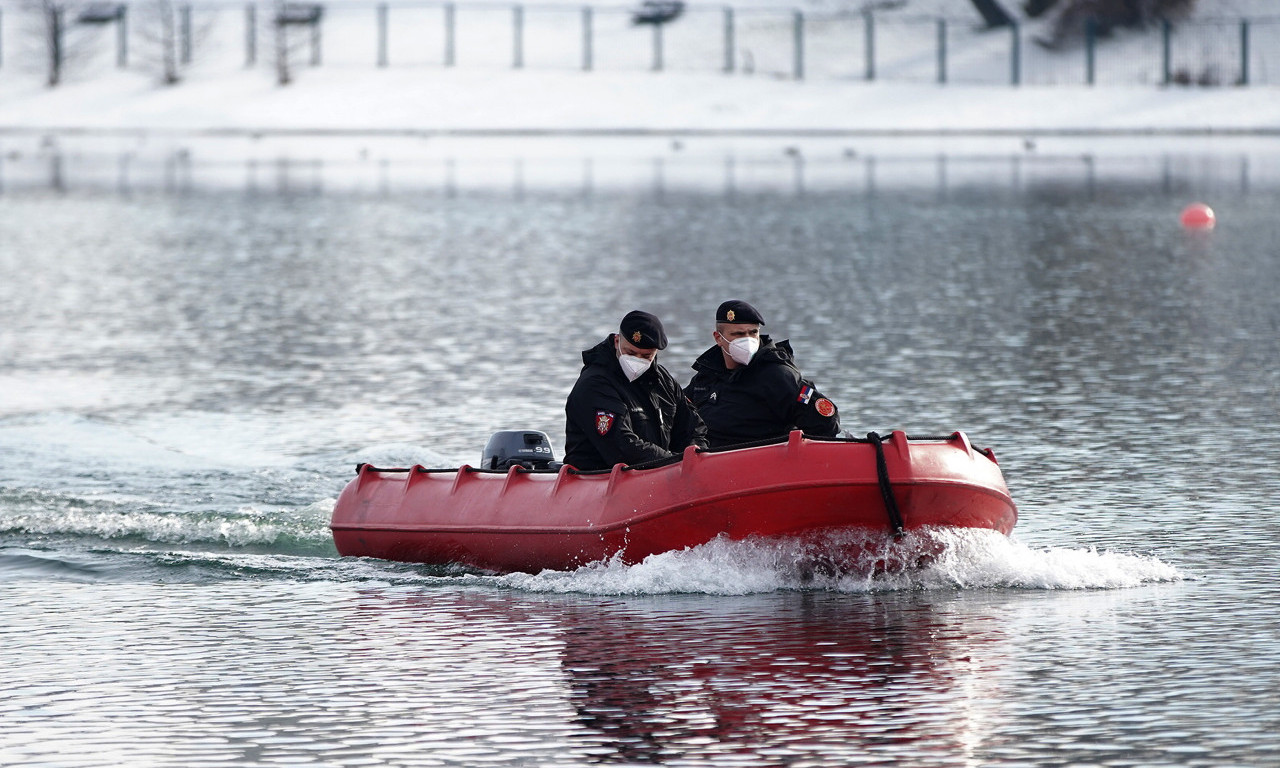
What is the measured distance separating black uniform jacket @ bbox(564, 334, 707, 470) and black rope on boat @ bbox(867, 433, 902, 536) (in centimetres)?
139

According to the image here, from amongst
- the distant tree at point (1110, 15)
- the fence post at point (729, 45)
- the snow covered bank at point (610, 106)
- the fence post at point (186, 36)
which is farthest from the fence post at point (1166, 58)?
the fence post at point (186, 36)

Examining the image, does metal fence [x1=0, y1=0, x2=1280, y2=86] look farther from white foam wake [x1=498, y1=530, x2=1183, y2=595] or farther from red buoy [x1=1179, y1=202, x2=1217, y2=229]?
white foam wake [x1=498, y1=530, x2=1183, y2=595]

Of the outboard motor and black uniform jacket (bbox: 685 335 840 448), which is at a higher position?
black uniform jacket (bbox: 685 335 840 448)

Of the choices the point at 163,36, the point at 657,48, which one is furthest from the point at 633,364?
the point at 163,36

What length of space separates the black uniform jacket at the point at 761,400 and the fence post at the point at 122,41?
58075mm

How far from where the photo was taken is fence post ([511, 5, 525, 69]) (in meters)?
65.9

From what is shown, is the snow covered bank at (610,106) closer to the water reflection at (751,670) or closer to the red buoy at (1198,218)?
the red buoy at (1198,218)

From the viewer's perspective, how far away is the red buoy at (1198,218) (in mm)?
32438

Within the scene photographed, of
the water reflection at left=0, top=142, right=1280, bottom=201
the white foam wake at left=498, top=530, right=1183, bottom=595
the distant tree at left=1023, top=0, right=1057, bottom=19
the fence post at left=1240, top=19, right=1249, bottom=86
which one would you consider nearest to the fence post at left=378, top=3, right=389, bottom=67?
the water reflection at left=0, top=142, right=1280, bottom=201

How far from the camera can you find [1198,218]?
3259 centimetres

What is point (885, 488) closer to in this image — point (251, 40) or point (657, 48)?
point (657, 48)

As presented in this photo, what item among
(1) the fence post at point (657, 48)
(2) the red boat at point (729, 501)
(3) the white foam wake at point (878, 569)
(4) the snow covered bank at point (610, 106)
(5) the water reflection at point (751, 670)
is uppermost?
(1) the fence post at point (657, 48)

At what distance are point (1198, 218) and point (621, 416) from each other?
22390 mm

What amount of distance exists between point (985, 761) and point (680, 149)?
45438 millimetres
